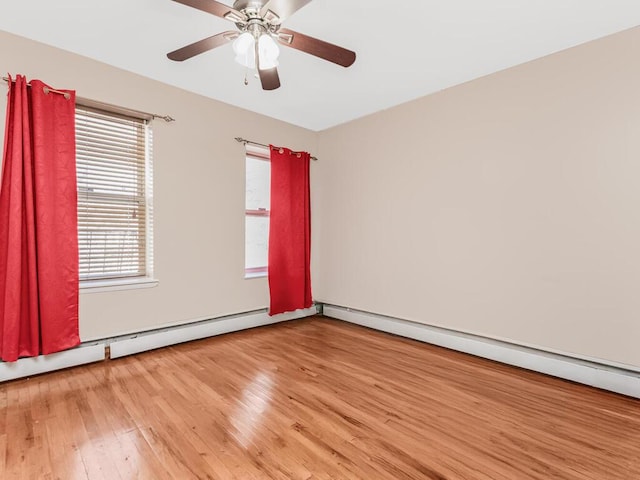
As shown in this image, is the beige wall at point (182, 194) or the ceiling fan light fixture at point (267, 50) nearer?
the ceiling fan light fixture at point (267, 50)

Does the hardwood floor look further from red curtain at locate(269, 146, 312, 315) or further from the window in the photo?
the window

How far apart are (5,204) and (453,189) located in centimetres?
367

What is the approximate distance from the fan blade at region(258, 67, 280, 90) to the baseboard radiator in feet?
7.97

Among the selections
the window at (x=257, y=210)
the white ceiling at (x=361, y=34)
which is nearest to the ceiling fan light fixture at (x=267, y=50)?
the white ceiling at (x=361, y=34)

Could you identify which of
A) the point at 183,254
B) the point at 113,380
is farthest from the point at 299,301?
the point at 113,380

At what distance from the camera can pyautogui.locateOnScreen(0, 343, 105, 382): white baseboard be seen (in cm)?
235

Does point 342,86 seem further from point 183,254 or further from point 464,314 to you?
point 464,314

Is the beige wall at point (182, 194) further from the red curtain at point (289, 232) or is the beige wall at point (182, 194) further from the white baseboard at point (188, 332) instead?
the red curtain at point (289, 232)

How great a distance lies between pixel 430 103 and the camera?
3314 millimetres

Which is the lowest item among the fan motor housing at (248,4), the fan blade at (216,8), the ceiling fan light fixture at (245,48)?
the ceiling fan light fixture at (245,48)

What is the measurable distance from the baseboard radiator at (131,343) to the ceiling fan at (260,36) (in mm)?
2389

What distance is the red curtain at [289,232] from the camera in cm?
394

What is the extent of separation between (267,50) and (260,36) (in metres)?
0.08

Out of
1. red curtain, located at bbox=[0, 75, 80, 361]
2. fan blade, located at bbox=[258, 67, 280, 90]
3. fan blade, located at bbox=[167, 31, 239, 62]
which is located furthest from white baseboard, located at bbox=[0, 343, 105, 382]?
fan blade, located at bbox=[258, 67, 280, 90]
